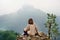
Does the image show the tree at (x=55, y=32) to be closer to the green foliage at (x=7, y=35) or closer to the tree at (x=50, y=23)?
the tree at (x=50, y=23)

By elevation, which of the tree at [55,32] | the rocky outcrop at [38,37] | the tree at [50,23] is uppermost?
the tree at [50,23]

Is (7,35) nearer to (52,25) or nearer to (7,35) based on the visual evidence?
(7,35)

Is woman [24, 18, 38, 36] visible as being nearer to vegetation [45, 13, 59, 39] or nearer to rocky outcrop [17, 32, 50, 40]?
rocky outcrop [17, 32, 50, 40]

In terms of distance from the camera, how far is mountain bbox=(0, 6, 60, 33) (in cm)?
380

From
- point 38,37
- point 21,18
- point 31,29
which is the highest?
point 21,18

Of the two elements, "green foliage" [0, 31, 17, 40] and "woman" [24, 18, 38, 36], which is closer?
"woman" [24, 18, 38, 36]

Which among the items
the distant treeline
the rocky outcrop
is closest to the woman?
the rocky outcrop

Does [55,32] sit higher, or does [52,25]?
[52,25]

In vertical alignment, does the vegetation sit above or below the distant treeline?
above

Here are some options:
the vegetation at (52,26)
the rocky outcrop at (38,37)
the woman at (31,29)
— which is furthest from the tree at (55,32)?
the woman at (31,29)

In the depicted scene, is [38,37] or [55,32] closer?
[38,37]

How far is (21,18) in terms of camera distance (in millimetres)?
3838

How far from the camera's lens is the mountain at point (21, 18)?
12.5 ft

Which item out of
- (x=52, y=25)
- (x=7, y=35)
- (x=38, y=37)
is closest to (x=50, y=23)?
(x=52, y=25)
